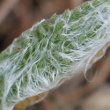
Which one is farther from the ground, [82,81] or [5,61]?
[82,81]

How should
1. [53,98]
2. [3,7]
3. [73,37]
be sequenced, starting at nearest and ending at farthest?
[73,37] < [3,7] < [53,98]

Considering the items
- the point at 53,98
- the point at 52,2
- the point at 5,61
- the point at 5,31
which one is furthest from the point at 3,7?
the point at 5,61

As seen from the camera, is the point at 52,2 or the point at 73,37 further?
the point at 52,2

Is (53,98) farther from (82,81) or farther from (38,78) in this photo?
(38,78)

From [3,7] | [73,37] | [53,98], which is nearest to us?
[73,37]

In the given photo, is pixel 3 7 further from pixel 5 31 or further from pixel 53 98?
pixel 53 98

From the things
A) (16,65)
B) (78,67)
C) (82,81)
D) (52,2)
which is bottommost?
(78,67)
